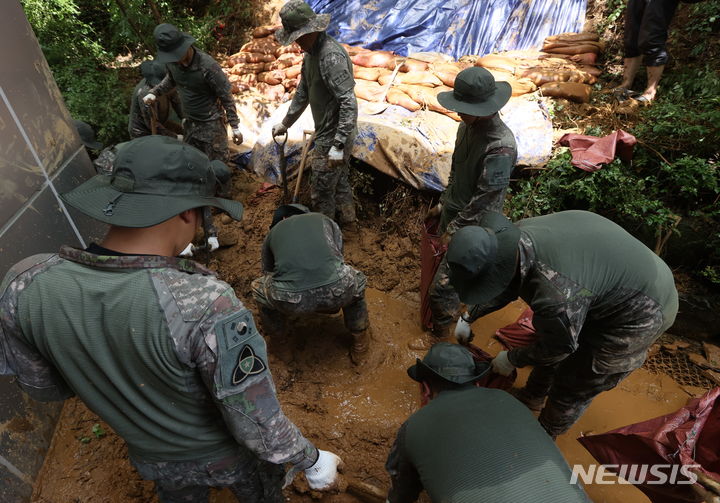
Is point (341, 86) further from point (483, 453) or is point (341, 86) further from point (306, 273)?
point (483, 453)

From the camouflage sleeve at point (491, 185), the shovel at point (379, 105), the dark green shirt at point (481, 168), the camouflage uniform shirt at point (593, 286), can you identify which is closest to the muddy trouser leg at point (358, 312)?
the dark green shirt at point (481, 168)

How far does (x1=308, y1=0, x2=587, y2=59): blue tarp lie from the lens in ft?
20.5

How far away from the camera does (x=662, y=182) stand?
3773 mm

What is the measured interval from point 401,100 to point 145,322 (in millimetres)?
4400

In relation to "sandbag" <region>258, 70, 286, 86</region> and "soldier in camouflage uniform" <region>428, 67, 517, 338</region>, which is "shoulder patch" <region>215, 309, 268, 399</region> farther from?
"sandbag" <region>258, 70, 286, 86</region>

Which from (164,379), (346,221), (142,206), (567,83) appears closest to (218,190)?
(142,206)

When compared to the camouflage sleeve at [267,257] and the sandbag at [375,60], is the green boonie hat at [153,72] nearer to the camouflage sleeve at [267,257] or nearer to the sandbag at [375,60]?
the sandbag at [375,60]

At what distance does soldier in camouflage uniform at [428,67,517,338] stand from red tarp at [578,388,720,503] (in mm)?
1444

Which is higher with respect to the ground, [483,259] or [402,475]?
[483,259]

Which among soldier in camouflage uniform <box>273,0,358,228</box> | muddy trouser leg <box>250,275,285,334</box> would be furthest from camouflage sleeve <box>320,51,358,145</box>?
muddy trouser leg <box>250,275,285,334</box>

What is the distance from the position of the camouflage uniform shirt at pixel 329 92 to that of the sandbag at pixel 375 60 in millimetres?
2031

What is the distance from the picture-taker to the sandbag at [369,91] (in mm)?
5112

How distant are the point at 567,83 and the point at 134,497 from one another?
5.96 m

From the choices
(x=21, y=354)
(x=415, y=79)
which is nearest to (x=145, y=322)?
(x=21, y=354)
